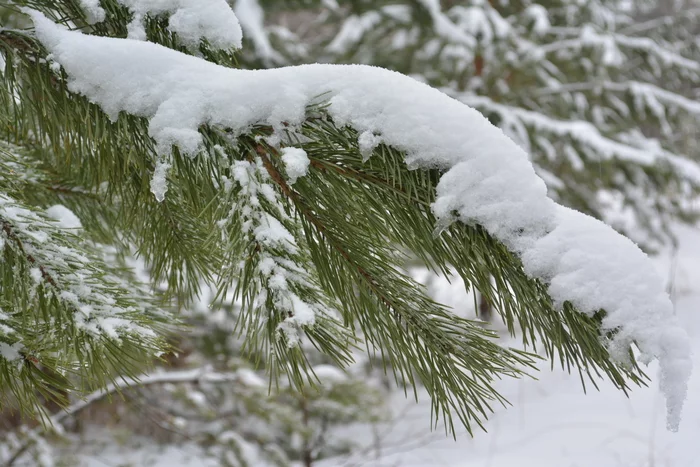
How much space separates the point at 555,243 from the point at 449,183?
12 cm

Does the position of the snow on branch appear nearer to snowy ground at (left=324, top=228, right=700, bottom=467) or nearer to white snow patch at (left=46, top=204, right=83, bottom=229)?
snowy ground at (left=324, top=228, right=700, bottom=467)

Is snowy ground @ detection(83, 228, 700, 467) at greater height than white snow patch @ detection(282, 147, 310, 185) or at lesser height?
lesser

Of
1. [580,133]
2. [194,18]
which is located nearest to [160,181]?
[194,18]

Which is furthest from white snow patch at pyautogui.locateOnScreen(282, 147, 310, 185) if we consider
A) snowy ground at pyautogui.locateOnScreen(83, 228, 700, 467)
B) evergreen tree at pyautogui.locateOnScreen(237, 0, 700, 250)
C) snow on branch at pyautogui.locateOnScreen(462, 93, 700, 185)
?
snow on branch at pyautogui.locateOnScreen(462, 93, 700, 185)

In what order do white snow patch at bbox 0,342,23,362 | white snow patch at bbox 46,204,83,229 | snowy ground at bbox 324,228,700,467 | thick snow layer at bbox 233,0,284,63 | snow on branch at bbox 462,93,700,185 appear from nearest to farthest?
white snow patch at bbox 0,342,23,362 < white snow patch at bbox 46,204,83,229 < snowy ground at bbox 324,228,700,467 < thick snow layer at bbox 233,0,284,63 < snow on branch at bbox 462,93,700,185

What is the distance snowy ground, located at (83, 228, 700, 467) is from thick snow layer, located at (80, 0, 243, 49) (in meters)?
1.58

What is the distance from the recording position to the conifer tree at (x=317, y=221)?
51 cm

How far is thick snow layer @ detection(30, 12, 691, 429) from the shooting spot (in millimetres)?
→ 489

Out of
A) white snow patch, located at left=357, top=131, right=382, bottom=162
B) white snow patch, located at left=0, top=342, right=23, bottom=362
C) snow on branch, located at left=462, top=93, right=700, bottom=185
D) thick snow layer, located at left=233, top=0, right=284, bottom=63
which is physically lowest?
snow on branch, located at left=462, top=93, right=700, bottom=185

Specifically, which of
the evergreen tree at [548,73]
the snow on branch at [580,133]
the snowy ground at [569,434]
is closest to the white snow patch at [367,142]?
the snowy ground at [569,434]

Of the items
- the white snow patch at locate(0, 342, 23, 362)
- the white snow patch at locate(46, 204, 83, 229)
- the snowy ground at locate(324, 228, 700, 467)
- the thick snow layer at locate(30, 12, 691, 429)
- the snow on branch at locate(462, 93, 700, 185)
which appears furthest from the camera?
the snow on branch at locate(462, 93, 700, 185)

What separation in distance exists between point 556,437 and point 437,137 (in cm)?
311

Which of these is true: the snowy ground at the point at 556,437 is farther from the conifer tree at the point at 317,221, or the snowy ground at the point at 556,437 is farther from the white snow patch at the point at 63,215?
the white snow patch at the point at 63,215

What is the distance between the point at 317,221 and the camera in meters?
0.62
